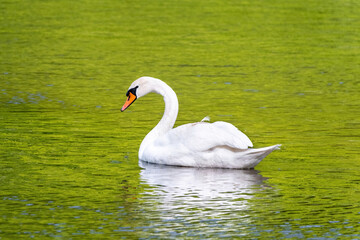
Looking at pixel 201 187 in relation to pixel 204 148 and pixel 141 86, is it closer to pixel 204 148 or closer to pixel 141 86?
pixel 204 148

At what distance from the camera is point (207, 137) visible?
39.9ft

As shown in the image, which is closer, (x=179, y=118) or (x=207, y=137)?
(x=207, y=137)

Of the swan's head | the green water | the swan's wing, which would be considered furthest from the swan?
the swan's head

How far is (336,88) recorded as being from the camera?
19078 mm

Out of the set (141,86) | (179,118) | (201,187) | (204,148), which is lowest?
(201,187)

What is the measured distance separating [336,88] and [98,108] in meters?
4.89

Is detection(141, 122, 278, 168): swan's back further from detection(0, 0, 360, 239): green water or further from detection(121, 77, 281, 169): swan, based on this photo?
detection(0, 0, 360, 239): green water

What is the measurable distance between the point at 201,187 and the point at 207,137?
104 cm

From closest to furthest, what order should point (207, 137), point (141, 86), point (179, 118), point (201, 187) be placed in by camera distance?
point (201, 187), point (207, 137), point (141, 86), point (179, 118)

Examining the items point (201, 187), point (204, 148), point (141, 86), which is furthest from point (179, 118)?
point (201, 187)

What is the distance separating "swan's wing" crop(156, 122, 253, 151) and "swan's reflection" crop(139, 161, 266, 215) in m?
0.33

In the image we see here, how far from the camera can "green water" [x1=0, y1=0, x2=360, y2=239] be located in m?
9.95

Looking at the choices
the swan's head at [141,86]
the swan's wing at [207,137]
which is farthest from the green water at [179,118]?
the swan's head at [141,86]

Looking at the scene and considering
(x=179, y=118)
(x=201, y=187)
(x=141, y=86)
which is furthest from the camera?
(x=179, y=118)
